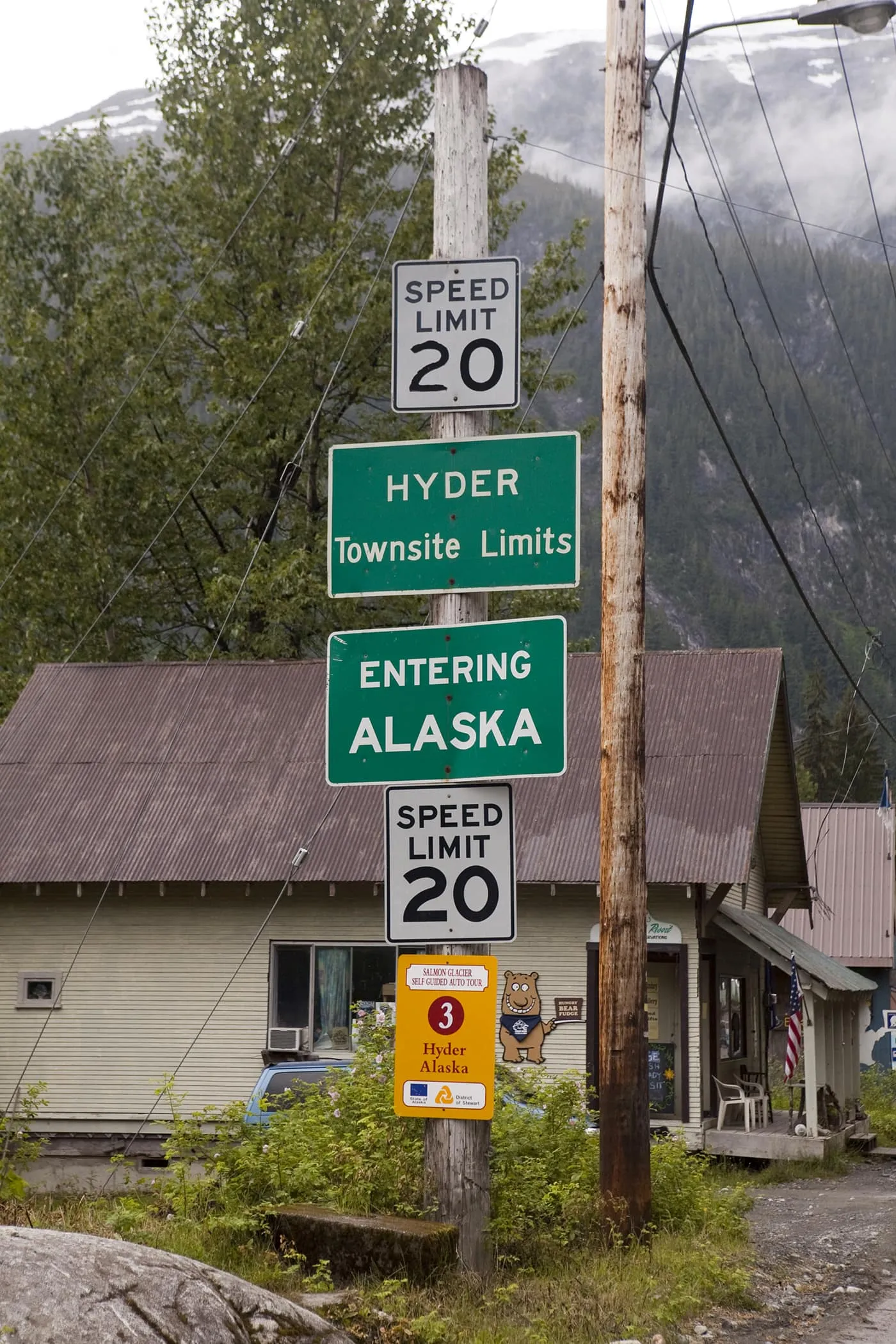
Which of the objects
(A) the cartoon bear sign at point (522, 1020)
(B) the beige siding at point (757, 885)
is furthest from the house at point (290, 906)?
(B) the beige siding at point (757, 885)

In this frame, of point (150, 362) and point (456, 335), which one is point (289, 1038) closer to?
point (150, 362)

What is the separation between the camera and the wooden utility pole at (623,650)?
10867 millimetres

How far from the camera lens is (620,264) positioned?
1158cm

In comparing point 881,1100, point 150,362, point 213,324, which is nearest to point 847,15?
point 150,362

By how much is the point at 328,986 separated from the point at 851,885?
21621 millimetres

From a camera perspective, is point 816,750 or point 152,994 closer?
point 152,994

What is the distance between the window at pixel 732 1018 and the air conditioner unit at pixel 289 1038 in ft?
19.7

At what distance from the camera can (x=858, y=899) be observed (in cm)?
4000

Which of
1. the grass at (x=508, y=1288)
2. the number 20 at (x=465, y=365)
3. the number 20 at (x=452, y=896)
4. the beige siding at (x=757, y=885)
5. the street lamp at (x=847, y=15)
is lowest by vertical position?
the grass at (x=508, y=1288)

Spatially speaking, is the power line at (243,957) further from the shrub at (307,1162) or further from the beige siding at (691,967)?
the shrub at (307,1162)

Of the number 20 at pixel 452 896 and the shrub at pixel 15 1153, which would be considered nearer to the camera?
the number 20 at pixel 452 896

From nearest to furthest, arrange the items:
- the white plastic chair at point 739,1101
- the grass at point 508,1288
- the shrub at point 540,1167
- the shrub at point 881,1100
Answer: the grass at point 508,1288, the shrub at point 540,1167, the white plastic chair at point 739,1101, the shrub at point 881,1100

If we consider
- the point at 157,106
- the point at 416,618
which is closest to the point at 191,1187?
the point at 416,618

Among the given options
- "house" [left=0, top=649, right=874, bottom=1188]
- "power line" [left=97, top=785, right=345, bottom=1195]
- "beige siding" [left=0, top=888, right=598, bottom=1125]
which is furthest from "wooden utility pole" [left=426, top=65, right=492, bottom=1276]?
"beige siding" [left=0, top=888, right=598, bottom=1125]
